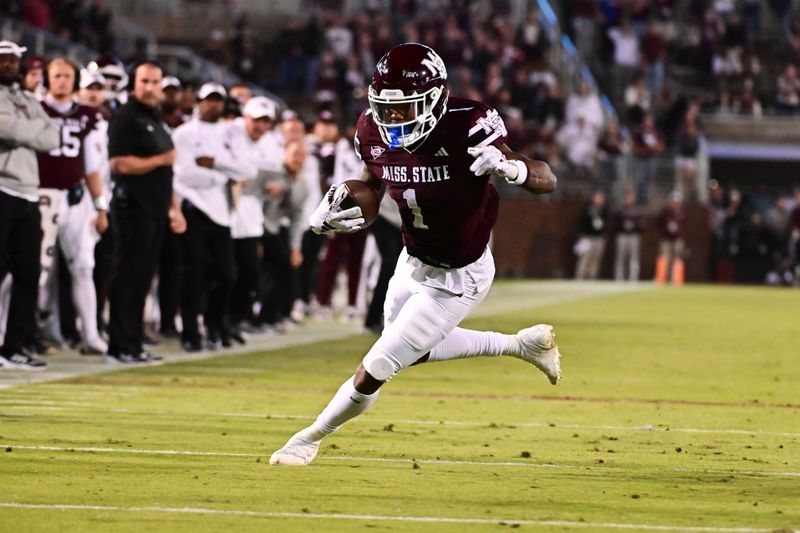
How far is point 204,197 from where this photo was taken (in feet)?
42.4

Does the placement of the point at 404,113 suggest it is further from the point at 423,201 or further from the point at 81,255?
the point at 81,255

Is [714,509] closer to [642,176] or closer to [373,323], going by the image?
[373,323]

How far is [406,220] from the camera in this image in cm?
724

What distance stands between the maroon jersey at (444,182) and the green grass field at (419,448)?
3.19 ft

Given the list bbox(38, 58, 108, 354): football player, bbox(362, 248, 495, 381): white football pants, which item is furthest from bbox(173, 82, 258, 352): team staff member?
bbox(362, 248, 495, 381): white football pants

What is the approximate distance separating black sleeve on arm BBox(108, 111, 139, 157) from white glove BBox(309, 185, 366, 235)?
4.91 m

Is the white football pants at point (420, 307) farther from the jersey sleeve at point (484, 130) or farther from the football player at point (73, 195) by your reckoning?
the football player at point (73, 195)

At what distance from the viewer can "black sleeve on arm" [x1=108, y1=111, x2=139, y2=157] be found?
1158 cm

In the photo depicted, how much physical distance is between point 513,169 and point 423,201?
0.67 meters

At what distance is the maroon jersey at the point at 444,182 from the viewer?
276 inches

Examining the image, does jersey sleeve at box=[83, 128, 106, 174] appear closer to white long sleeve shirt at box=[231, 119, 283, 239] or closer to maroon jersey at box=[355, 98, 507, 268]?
white long sleeve shirt at box=[231, 119, 283, 239]

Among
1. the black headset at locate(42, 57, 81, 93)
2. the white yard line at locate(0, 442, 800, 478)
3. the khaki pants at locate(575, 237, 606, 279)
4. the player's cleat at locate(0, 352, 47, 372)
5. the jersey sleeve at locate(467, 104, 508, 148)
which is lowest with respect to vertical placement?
the khaki pants at locate(575, 237, 606, 279)

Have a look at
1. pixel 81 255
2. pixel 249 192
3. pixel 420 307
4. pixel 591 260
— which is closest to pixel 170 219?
pixel 81 255

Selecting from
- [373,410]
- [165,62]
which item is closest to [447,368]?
[373,410]
